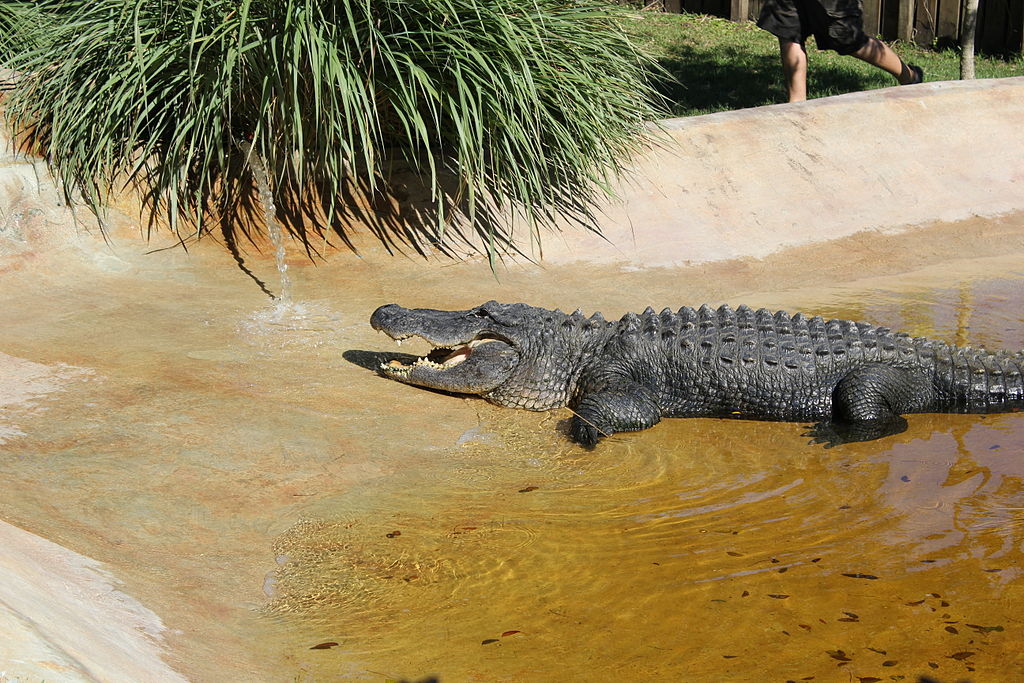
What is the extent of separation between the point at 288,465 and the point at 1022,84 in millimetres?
7209

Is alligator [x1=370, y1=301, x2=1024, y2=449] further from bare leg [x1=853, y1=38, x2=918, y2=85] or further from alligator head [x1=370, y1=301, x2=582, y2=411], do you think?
bare leg [x1=853, y1=38, x2=918, y2=85]

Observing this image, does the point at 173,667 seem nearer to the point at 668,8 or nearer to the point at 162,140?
the point at 162,140

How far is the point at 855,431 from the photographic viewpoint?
179 inches

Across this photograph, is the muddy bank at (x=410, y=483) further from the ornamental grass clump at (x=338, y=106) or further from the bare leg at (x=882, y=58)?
the bare leg at (x=882, y=58)

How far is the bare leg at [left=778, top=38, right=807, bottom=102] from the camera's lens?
27.0 feet

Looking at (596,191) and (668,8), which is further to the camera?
(668,8)

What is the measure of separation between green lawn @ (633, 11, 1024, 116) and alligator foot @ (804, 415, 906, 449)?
5155mm

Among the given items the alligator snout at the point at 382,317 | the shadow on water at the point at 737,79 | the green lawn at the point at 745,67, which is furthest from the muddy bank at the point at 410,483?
the green lawn at the point at 745,67

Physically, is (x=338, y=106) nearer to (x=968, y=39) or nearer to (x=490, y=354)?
(x=490, y=354)

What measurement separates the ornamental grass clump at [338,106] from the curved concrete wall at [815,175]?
1.44ft

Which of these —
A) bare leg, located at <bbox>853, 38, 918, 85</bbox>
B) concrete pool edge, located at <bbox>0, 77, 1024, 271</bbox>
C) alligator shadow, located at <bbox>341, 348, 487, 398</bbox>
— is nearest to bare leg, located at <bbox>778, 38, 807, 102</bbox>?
concrete pool edge, located at <bbox>0, 77, 1024, 271</bbox>

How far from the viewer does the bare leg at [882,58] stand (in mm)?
8484

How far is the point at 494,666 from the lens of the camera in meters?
2.82

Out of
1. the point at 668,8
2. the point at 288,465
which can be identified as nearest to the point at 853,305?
the point at 288,465
